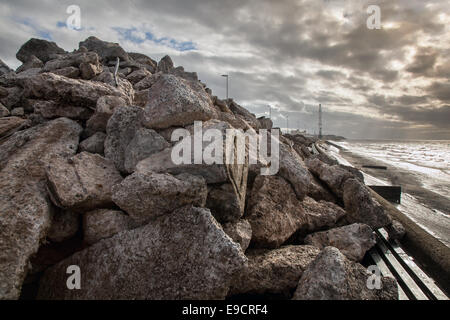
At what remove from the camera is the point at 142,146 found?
353 centimetres

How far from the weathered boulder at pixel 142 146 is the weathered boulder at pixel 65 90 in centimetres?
163

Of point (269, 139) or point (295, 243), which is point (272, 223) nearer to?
point (295, 243)

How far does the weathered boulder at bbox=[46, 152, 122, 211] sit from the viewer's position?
283cm

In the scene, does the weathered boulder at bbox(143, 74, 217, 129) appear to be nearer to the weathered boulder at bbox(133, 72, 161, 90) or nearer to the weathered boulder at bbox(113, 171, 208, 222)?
the weathered boulder at bbox(113, 171, 208, 222)

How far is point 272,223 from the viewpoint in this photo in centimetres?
354

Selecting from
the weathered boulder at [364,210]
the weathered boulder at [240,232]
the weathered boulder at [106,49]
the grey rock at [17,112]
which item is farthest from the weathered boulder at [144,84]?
the weathered boulder at [364,210]

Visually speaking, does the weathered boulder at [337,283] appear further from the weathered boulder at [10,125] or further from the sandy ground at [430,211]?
the sandy ground at [430,211]

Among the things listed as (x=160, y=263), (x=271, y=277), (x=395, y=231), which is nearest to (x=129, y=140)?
(x=160, y=263)

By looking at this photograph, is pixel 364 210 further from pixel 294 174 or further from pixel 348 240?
pixel 294 174

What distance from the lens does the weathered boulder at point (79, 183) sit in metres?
2.83

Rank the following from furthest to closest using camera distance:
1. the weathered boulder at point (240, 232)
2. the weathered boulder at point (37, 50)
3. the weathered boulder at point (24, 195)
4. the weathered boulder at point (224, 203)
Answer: the weathered boulder at point (37, 50), the weathered boulder at point (224, 203), the weathered boulder at point (240, 232), the weathered boulder at point (24, 195)
